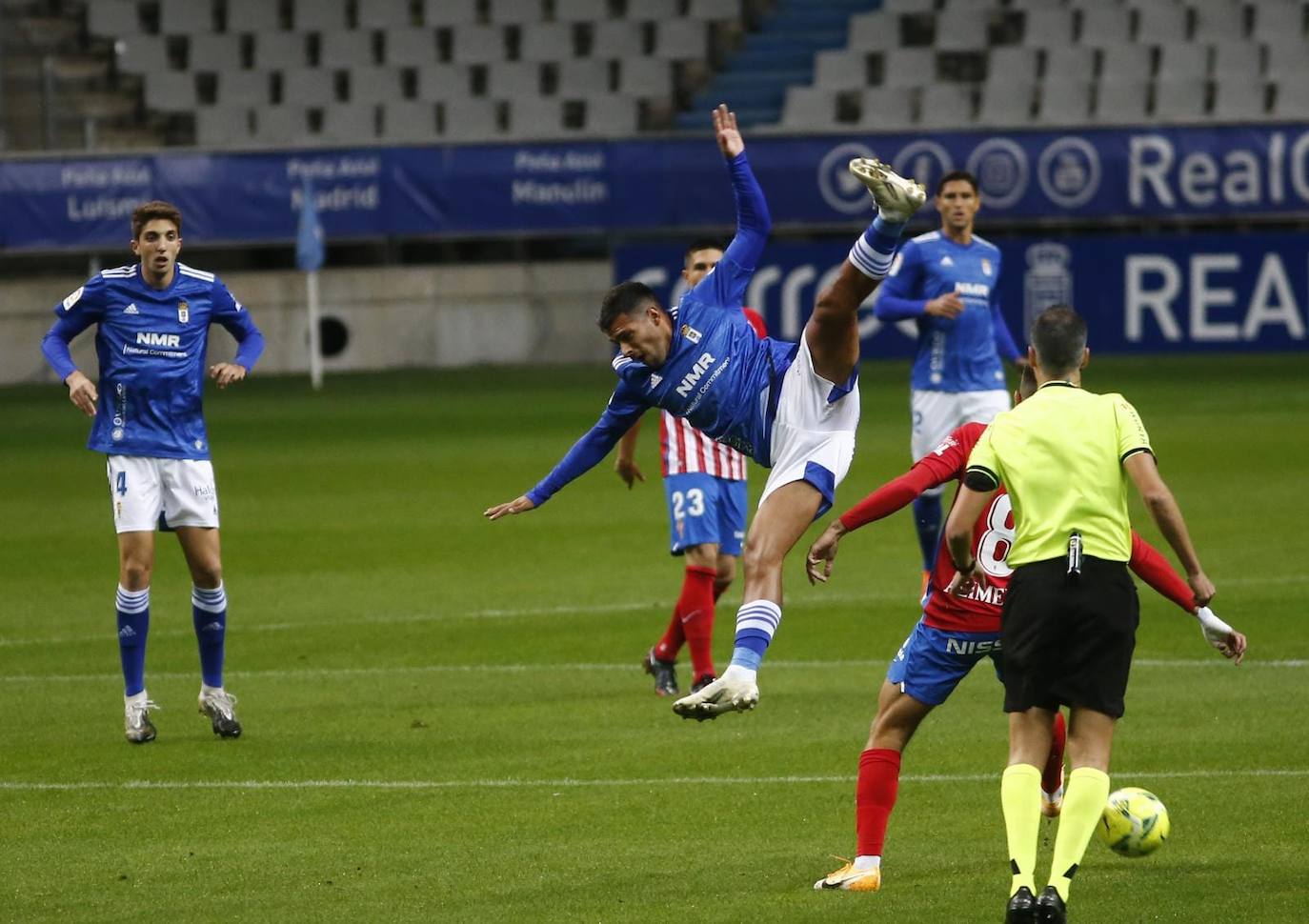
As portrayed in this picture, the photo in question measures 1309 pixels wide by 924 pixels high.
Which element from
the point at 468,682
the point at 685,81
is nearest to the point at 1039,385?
the point at 468,682

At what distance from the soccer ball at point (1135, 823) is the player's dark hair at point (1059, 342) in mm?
1449

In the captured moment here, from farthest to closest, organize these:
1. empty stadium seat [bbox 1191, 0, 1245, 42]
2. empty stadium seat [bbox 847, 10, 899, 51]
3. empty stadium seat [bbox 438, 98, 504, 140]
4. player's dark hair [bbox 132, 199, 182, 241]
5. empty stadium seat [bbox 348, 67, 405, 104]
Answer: empty stadium seat [bbox 348, 67, 405, 104] < empty stadium seat [bbox 438, 98, 504, 140] < empty stadium seat [bbox 847, 10, 899, 51] < empty stadium seat [bbox 1191, 0, 1245, 42] < player's dark hair [bbox 132, 199, 182, 241]

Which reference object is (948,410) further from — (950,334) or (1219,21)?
(1219,21)

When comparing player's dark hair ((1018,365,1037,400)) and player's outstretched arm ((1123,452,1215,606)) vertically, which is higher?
player's dark hair ((1018,365,1037,400))

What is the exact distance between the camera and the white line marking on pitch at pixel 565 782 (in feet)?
27.7

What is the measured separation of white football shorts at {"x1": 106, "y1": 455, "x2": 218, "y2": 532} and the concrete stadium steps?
24131 mm

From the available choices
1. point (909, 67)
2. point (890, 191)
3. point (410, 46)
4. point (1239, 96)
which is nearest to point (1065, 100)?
point (1239, 96)

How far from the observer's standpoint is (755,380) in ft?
25.6

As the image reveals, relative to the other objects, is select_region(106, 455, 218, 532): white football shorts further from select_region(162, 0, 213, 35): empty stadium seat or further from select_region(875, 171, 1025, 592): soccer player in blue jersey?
select_region(162, 0, 213, 35): empty stadium seat

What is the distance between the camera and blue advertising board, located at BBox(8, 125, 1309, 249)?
1179 inches

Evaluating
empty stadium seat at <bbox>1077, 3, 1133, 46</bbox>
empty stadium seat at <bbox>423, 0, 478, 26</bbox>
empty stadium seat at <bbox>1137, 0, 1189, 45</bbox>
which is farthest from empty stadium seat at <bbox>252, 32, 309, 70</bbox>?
empty stadium seat at <bbox>1137, 0, 1189, 45</bbox>

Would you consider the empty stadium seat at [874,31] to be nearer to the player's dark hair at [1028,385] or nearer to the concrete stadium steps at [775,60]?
the concrete stadium steps at [775,60]

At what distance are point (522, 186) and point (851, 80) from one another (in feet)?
19.4

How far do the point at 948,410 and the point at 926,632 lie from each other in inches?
263
